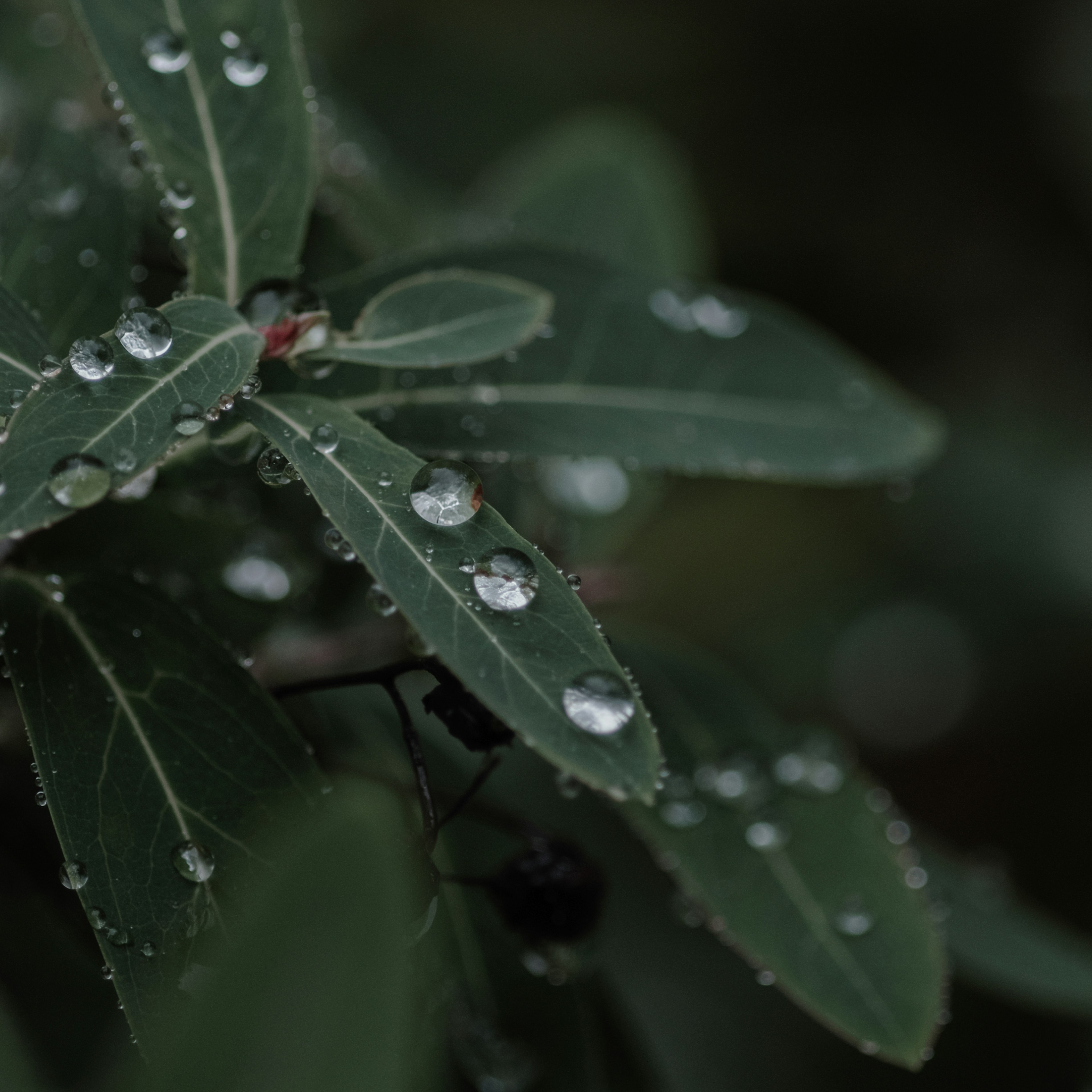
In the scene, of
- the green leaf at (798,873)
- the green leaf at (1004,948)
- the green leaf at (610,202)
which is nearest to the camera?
the green leaf at (798,873)

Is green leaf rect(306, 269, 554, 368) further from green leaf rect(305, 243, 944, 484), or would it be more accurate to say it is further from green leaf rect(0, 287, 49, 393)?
green leaf rect(0, 287, 49, 393)

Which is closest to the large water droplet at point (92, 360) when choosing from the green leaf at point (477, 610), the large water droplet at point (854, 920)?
the green leaf at point (477, 610)

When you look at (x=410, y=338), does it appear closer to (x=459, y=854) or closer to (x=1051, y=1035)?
(x=459, y=854)

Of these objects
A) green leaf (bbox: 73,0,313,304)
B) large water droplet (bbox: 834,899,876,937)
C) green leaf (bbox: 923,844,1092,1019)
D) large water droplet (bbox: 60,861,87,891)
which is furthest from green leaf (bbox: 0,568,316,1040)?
green leaf (bbox: 923,844,1092,1019)

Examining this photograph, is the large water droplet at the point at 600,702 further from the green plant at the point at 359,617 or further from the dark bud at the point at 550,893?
the dark bud at the point at 550,893

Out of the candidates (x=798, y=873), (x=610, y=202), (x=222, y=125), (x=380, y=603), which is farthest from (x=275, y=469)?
(x=610, y=202)

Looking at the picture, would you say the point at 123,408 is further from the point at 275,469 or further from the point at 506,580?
the point at 506,580

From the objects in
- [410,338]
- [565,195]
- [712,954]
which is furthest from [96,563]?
[712,954]
